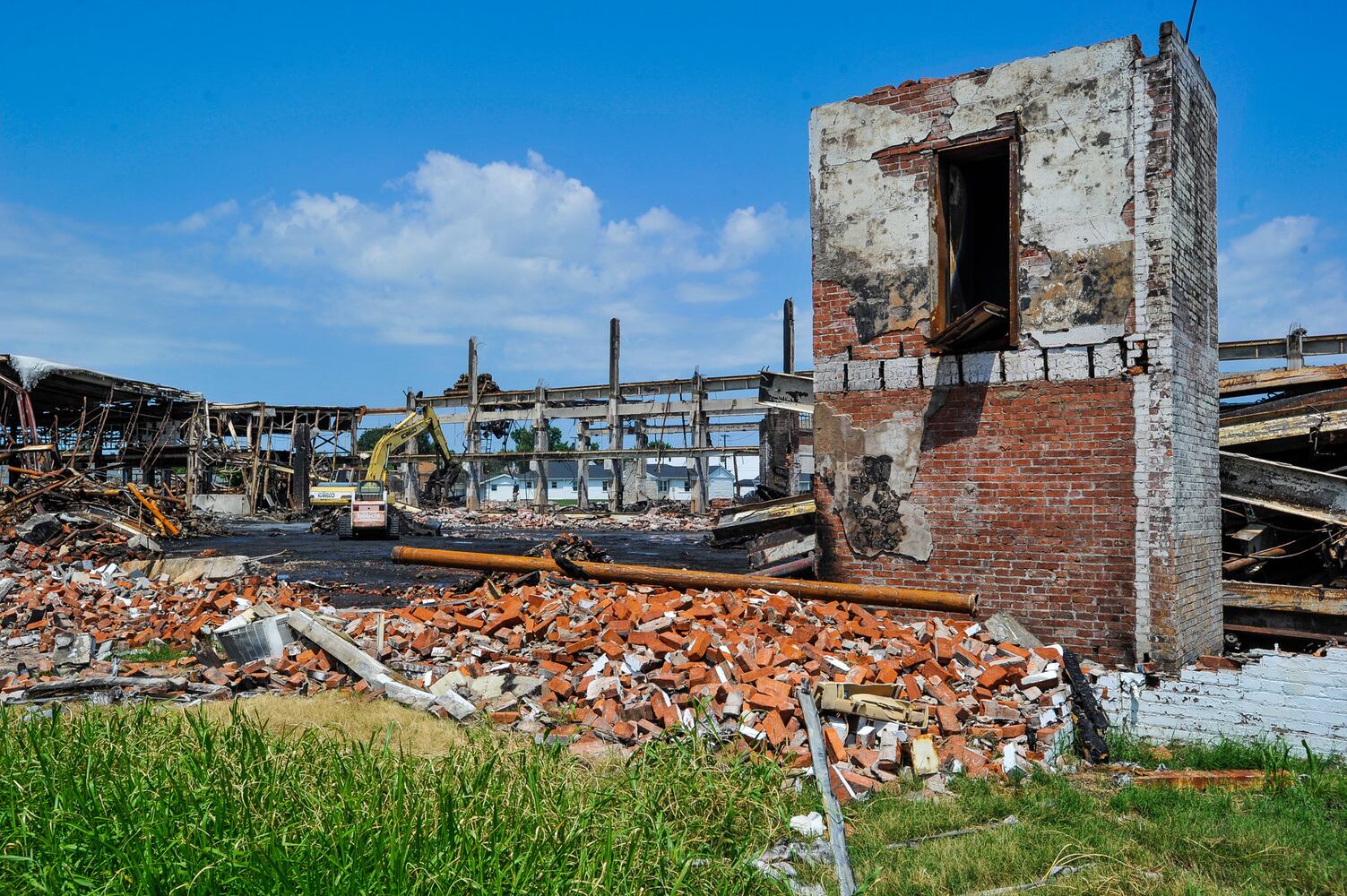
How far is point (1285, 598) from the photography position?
340 inches

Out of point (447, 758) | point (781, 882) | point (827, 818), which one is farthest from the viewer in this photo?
point (827, 818)

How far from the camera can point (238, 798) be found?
3922 mm

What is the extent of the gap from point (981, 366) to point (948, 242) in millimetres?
1365

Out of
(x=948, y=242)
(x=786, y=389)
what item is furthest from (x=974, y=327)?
(x=786, y=389)

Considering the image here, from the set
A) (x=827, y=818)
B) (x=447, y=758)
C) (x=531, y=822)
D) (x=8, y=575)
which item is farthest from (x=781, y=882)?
(x=8, y=575)

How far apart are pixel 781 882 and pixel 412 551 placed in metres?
7.54

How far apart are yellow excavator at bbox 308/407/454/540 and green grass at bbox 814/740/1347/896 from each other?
67.0 feet

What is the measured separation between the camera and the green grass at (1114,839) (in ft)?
13.3

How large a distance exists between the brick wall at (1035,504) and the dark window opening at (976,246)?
638 mm

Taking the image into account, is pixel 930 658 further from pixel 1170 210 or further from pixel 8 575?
pixel 8 575

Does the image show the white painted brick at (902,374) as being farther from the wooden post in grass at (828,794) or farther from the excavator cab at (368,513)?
the excavator cab at (368,513)

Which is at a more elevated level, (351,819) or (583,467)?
(583,467)

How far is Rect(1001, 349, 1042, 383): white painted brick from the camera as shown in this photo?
7898 millimetres

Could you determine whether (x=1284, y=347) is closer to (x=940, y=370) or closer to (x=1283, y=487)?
(x=1283, y=487)
